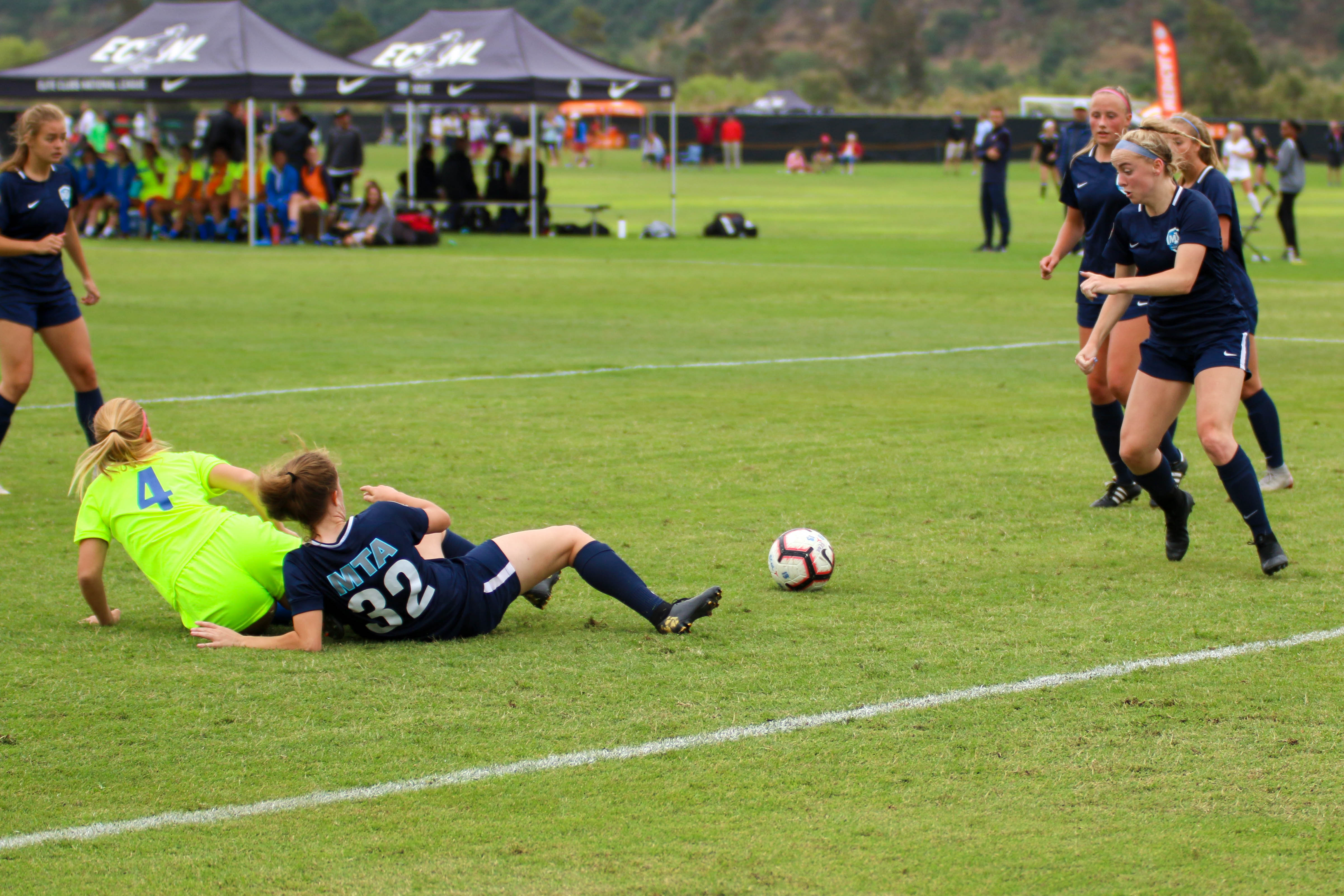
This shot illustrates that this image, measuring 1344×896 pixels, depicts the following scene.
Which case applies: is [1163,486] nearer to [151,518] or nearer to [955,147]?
[151,518]

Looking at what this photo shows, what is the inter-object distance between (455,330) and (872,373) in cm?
471

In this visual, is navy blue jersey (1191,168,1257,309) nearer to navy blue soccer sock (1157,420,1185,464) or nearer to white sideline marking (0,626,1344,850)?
navy blue soccer sock (1157,420,1185,464)

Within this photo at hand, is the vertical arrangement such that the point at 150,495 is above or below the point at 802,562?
above

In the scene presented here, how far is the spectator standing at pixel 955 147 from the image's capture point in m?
55.5

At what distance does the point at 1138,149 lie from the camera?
20.1 feet

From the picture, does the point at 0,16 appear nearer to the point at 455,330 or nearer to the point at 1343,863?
the point at 455,330

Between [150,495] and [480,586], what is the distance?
51.4 inches

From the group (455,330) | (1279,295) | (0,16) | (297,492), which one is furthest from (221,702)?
(0,16)

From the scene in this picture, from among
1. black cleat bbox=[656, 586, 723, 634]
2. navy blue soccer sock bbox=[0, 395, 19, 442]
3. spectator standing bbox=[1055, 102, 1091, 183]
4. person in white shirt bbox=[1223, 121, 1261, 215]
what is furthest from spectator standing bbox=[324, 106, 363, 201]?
black cleat bbox=[656, 586, 723, 634]

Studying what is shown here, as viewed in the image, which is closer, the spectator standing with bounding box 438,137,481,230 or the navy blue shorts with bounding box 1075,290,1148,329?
the navy blue shorts with bounding box 1075,290,1148,329

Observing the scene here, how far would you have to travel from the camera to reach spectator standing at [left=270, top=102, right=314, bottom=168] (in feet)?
83.6

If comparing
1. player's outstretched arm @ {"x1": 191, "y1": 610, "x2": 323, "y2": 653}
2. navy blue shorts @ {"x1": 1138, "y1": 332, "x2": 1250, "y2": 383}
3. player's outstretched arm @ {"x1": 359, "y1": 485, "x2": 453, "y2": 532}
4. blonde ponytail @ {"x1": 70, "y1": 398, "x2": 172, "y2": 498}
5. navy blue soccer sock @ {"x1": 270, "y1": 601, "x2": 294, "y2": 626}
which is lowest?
navy blue soccer sock @ {"x1": 270, "y1": 601, "x2": 294, "y2": 626}

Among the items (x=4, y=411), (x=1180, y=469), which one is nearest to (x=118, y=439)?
(x=4, y=411)

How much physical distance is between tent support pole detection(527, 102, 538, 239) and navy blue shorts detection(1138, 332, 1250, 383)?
815 inches
